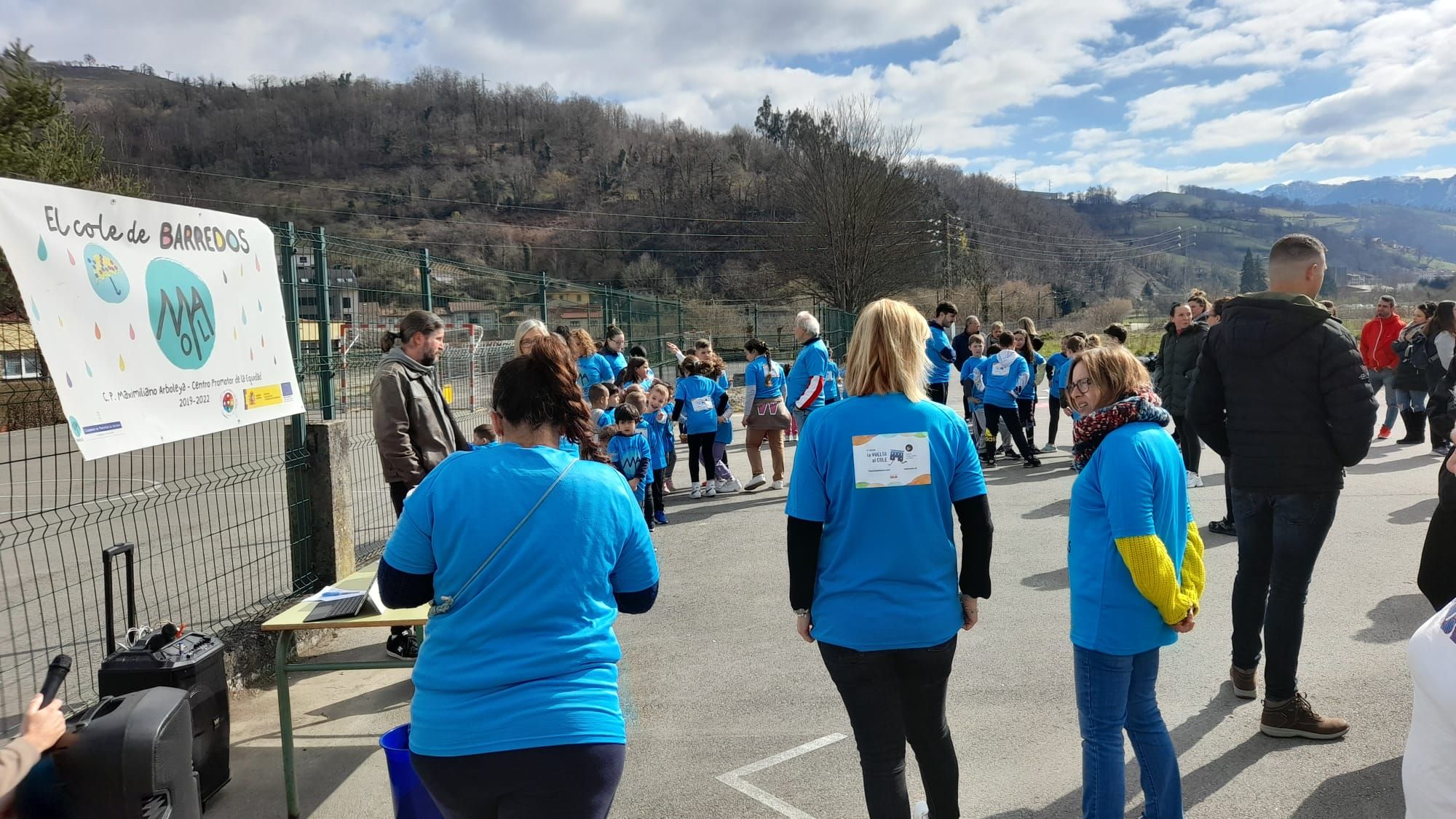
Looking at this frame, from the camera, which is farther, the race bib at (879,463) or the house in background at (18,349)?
the house in background at (18,349)

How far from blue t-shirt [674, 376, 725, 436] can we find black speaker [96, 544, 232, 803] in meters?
5.95

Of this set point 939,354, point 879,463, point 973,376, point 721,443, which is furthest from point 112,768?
point 939,354

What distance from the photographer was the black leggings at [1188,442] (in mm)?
8102

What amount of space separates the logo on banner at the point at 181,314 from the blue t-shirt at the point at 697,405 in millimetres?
5458

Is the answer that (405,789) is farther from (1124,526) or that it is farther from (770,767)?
(1124,526)

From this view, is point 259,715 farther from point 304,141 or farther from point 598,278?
point 304,141

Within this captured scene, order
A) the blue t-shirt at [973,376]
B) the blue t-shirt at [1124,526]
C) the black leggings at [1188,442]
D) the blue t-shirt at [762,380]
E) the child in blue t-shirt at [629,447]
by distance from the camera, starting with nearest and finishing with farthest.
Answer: the blue t-shirt at [1124,526] < the child in blue t-shirt at [629,447] < the black leggings at [1188,442] < the blue t-shirt at [762,380] < the blue t-shirt at [973,376]

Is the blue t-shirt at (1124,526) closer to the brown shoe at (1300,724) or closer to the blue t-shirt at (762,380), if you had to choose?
the brown shoe at (1300,724)

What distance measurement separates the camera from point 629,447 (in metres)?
6.96

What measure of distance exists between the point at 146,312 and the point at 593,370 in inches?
226

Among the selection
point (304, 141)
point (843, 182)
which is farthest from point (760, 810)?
point (304, 141)

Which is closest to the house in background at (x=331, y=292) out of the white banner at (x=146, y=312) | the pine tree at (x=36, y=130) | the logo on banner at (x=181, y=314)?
the white banner at (x=146, y=312)

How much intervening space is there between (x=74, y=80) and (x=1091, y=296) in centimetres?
17646

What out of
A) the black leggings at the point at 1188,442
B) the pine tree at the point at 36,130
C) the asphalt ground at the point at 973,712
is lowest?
the asphalt ground at the point at 973,712
